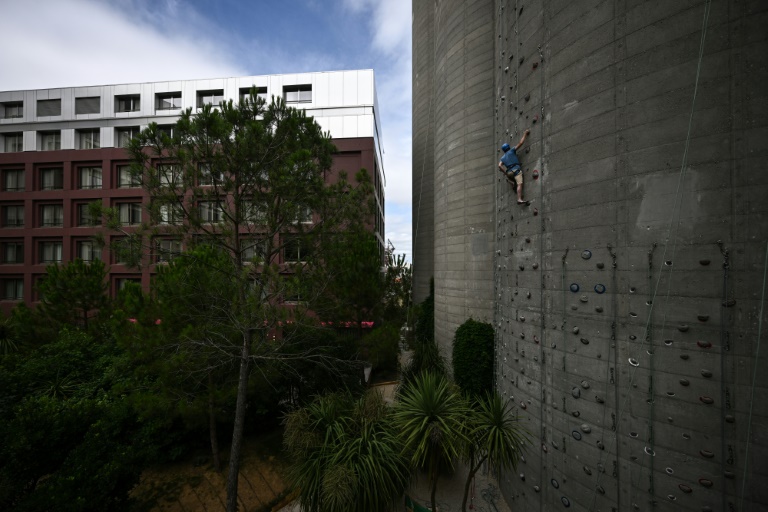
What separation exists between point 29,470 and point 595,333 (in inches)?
424

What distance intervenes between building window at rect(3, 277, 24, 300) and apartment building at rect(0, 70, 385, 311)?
0.07 m

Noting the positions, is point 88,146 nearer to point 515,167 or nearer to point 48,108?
point 48,108

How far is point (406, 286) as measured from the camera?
20.3 meters

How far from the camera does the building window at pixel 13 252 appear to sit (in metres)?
23.2

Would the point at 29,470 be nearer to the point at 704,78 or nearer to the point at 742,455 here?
the point at 742,455

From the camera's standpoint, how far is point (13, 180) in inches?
930

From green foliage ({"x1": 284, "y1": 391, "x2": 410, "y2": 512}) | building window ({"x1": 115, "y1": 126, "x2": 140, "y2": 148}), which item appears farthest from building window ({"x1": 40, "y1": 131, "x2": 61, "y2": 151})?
green foliage ({"x1": 284, "y1": 391, "x2": 410, "y2": 512})

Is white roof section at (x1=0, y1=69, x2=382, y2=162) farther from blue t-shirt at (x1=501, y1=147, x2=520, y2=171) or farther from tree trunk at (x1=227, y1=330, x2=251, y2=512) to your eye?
tree trunk at (x1=227, y1=330, x2=251, y2=512)

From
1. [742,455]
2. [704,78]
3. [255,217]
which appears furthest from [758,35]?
[255,217]

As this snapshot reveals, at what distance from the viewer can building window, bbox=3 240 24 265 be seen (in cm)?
2317

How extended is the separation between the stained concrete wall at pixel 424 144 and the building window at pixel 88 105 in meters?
23.8

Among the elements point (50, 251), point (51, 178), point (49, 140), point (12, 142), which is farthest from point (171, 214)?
point (12, 142)

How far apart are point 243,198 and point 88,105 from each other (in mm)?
25847

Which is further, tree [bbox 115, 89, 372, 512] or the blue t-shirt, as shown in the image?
tree [bbox 115, 89, 372, 512]
